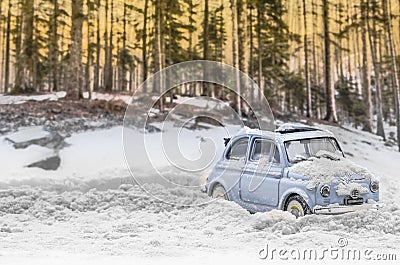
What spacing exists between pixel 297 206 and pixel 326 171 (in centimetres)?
77

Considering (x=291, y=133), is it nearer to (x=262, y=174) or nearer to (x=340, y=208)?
(x=262, y=174)

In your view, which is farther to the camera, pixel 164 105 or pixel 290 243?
pixel 164 105

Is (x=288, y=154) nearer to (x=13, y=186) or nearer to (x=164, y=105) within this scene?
(x=13, y=186)

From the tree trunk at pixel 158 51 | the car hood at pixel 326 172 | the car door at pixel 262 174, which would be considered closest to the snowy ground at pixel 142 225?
the car door at pixel 262 174

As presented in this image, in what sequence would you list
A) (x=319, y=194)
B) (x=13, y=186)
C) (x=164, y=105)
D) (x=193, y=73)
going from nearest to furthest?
(x=319, y=194) < (x=13, y=186) < (x=164, y=105) < (x=193, y=73)

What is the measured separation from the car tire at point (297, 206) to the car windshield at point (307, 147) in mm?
747

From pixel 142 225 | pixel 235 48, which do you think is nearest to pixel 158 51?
pixel 235 48

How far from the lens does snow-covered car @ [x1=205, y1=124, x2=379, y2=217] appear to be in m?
7.14

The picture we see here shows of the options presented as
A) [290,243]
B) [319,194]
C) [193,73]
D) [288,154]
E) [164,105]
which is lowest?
[290,243]

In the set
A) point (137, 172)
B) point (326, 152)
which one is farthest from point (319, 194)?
point (137, 172)

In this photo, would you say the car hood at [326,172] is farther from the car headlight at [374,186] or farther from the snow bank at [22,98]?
the snow bank at [22,98]

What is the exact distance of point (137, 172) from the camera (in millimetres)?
11977

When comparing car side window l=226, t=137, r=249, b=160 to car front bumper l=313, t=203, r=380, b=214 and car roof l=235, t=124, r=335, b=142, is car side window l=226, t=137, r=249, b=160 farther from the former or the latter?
car front bumper l=313, t=203, r=380, b=214

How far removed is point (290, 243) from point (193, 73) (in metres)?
25.0
